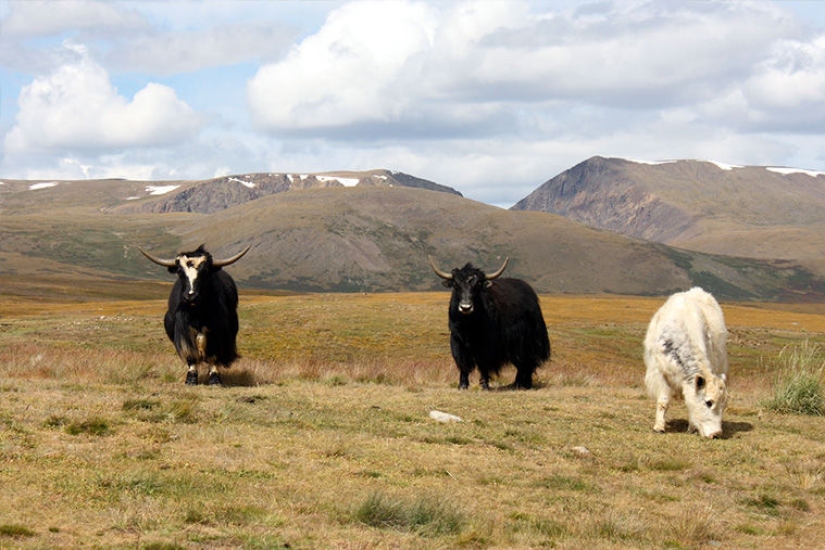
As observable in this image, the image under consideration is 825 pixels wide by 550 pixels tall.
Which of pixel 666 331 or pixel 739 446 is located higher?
pixel 666 331

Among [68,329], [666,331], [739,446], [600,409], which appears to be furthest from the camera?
[68,329]

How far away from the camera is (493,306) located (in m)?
19.4

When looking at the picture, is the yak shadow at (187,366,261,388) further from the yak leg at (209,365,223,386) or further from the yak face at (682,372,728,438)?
the yak face at (682,372,728,438)

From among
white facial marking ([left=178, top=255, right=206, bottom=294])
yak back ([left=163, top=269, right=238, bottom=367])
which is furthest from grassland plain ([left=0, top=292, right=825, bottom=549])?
white facial marking ([left=178, top=255, right=206, bottom=294])

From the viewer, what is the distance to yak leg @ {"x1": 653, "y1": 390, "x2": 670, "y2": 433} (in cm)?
1347

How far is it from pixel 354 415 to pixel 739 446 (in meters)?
5.06

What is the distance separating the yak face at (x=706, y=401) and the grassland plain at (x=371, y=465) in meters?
0.35

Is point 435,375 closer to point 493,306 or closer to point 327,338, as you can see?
point 493,306

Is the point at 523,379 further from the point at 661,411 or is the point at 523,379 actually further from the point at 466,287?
the point at 661,411

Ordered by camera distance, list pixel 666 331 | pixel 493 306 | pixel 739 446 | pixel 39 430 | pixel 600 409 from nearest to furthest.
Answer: pixel 39 430, pixel 739 446, pixel 666 331, pixel 600 409, pixel 493 306

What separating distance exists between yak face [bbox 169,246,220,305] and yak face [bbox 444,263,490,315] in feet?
15.3

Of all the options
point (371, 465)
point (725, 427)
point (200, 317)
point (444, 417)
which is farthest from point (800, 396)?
point (200, 317)

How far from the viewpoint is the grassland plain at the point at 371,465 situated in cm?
729

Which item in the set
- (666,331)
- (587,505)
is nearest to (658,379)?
(666,331)
